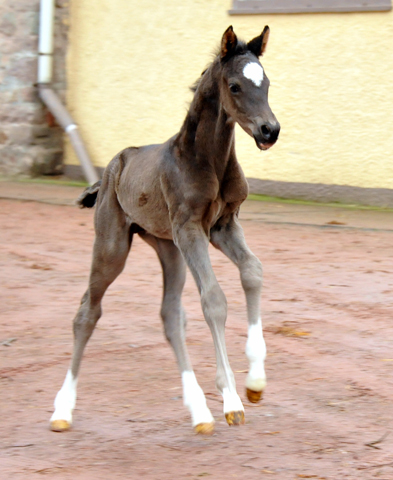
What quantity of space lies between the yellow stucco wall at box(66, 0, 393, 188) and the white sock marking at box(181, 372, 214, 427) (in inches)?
244

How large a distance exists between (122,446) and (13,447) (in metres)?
0.54

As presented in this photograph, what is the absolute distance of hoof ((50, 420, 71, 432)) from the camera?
14.3ft

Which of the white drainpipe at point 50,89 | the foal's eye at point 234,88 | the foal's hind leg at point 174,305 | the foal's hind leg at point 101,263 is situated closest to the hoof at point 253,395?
the foal's hind leg at point 174,305

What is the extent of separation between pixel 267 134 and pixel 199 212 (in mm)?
612

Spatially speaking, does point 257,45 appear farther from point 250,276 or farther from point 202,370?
point 202,370

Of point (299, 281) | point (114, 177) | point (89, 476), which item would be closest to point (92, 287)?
point (114, 177)

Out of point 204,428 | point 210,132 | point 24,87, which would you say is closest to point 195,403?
point 204,428

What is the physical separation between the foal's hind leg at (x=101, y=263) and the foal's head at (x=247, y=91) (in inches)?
40.4

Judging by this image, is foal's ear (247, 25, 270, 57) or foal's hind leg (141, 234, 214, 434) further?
foal's hind leg (141, 234, 214, 434)

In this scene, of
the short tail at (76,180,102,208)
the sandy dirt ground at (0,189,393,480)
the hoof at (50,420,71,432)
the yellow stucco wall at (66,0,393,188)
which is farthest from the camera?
the yellow stucco wall at (66,0,393,188)

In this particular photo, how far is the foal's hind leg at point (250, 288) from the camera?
155 inches

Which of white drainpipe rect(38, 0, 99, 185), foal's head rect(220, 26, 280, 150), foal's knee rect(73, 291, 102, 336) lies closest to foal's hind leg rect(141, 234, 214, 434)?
foal's knee rect(73, 291, 102, 336)

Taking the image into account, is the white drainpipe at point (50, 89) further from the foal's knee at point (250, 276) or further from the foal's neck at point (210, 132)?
the foal's knee at point (250, 276)

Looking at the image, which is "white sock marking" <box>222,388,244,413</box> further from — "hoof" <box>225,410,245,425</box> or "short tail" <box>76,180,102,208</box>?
"short tail" <box>76,180,102,208</box>
